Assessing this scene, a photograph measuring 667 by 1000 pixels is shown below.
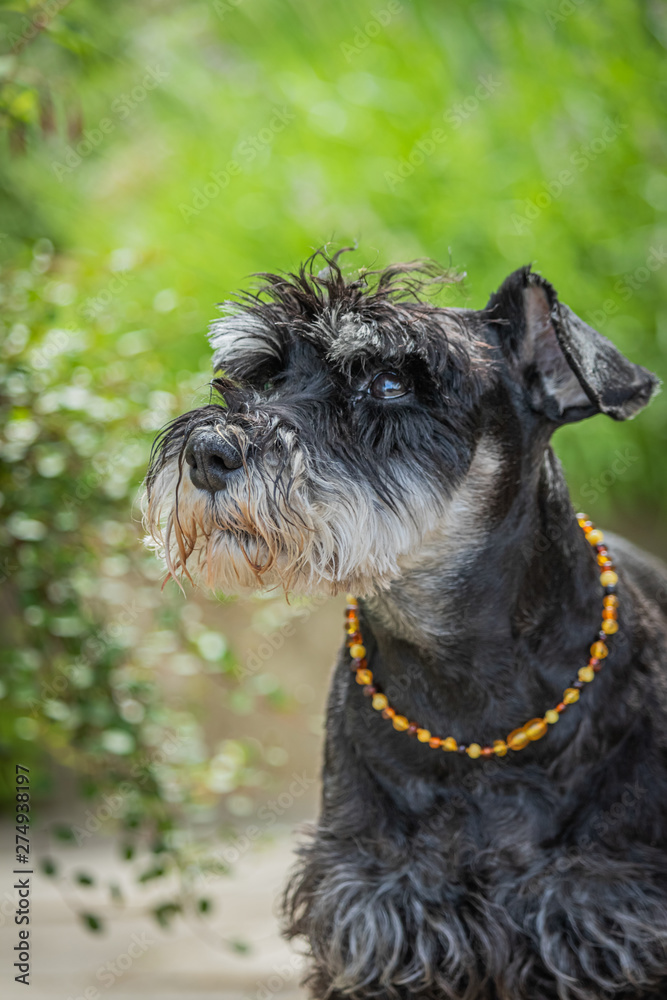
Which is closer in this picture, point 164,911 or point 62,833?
point 62,833

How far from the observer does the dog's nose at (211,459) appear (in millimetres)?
1906

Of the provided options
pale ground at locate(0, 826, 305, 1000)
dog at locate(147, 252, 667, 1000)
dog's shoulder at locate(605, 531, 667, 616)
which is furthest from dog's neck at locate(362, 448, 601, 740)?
pale ground at locate(0, 826, 305, 1000)

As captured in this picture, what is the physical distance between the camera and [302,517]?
1975mm

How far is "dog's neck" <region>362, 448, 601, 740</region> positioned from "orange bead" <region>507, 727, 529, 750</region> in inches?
0.7

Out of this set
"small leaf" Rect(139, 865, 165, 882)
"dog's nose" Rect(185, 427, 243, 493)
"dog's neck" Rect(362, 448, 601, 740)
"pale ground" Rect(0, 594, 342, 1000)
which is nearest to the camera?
"dog's nose" Rect(185, 427, 243, 493)

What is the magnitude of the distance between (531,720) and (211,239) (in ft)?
15.4

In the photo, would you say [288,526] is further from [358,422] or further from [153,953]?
[153,953]

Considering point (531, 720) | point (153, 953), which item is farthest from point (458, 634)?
point (153, 953)

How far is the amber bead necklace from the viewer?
226 cm

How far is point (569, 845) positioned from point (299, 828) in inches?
25.4

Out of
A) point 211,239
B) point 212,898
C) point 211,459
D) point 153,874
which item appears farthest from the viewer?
point 211,239

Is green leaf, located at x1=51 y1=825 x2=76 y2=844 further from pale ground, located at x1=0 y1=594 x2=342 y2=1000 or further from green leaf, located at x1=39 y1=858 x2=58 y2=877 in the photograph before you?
pale ground, located at x1=0 y1=594 x2=342 y2=1000

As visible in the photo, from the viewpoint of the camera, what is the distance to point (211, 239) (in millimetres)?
6324

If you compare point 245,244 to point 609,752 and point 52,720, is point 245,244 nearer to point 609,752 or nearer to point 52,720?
point 52,720
